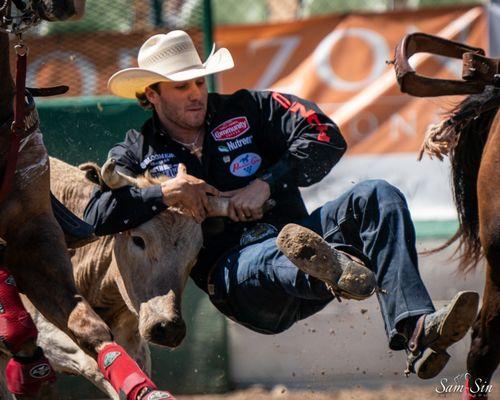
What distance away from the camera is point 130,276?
486 centimetres

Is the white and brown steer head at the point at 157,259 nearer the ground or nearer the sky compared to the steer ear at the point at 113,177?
nearer the ground

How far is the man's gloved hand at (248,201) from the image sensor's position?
4738mm

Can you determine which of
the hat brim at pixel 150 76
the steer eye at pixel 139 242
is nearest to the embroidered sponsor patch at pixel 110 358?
the steer eye at pixel 139 242

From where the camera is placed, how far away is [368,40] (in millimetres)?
7391

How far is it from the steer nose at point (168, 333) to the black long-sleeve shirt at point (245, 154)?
0.60 metres

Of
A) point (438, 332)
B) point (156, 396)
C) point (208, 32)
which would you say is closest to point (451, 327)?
point (438, 332)

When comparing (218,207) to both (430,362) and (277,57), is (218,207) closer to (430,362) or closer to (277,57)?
(430,362)

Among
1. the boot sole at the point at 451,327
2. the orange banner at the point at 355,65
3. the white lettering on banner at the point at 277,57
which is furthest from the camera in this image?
the white lettering on banner at the point at 277,57

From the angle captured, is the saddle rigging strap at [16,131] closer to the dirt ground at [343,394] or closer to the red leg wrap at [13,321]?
the red leg wrap at [13,321]

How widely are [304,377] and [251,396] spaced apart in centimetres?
37

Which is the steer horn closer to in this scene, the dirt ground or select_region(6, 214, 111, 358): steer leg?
select_region(6, 214, 111, 358): steer leg

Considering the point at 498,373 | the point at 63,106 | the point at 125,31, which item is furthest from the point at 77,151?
the point at 498,373

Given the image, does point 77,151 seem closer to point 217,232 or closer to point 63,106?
point 63,106

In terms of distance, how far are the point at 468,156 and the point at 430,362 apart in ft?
4.87
